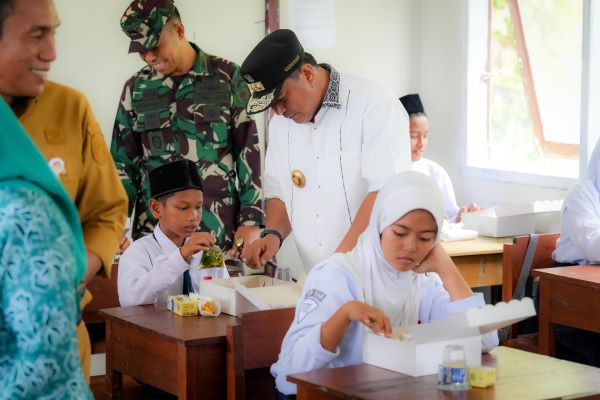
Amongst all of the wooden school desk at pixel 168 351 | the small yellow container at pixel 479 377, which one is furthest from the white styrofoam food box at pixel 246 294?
the small yellow container at pixel 479 377

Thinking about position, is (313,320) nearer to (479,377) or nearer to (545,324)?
(479,377)

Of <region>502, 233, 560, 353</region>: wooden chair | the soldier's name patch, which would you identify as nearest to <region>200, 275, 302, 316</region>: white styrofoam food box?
the soldier's name patch

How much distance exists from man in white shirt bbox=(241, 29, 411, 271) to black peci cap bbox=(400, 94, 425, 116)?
255 centimetres

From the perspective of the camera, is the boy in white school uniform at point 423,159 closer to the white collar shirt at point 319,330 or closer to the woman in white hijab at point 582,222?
the woman in white hijab at point 582,222

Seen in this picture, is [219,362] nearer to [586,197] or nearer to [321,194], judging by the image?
[321,194]

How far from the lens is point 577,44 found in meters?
5.61

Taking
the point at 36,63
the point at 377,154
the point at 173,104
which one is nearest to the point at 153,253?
the point at 173,104

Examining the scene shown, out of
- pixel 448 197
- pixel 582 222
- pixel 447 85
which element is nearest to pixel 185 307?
pixel 582 222

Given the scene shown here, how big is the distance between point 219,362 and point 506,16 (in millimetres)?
3654

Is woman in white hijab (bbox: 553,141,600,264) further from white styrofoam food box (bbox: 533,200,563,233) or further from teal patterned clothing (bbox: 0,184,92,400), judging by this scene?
teal patterned clothing (bbox: 0,184,92,400)

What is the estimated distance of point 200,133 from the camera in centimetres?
437

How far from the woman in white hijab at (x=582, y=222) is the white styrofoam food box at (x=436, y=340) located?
6.84 ft

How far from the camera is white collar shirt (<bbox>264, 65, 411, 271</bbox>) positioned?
3568 millimetres

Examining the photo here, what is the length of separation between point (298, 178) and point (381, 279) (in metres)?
0.90
